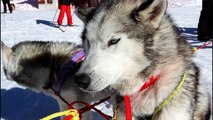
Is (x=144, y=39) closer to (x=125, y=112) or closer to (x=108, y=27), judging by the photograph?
(x=108, y=27)

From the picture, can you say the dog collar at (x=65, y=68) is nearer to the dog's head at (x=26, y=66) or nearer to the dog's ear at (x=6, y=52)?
the dog's head at (x=26, y=66)

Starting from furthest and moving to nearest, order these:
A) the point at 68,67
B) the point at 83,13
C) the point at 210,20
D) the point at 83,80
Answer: the point at 210,20, the point at 68,67, the point at 83,13, the point at 83,80

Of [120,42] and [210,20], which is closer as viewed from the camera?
[120,42]

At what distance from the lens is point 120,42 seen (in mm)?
1322

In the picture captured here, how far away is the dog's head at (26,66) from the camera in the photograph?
243 cm

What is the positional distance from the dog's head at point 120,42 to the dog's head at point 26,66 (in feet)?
3.58

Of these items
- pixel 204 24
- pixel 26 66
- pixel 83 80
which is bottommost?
pixel 204 24

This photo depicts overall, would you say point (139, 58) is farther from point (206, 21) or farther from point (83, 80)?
point (206, 21)

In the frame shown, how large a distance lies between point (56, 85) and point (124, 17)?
3.72 feet

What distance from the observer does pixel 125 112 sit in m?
1.51

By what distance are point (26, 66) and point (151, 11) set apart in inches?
53.9

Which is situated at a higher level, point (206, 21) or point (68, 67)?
point (68, 67)

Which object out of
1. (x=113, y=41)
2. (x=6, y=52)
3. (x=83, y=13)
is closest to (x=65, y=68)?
(x=6, y=52)

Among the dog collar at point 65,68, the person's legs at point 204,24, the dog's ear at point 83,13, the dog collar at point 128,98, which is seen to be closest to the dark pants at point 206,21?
the person's legs at point 204,24
